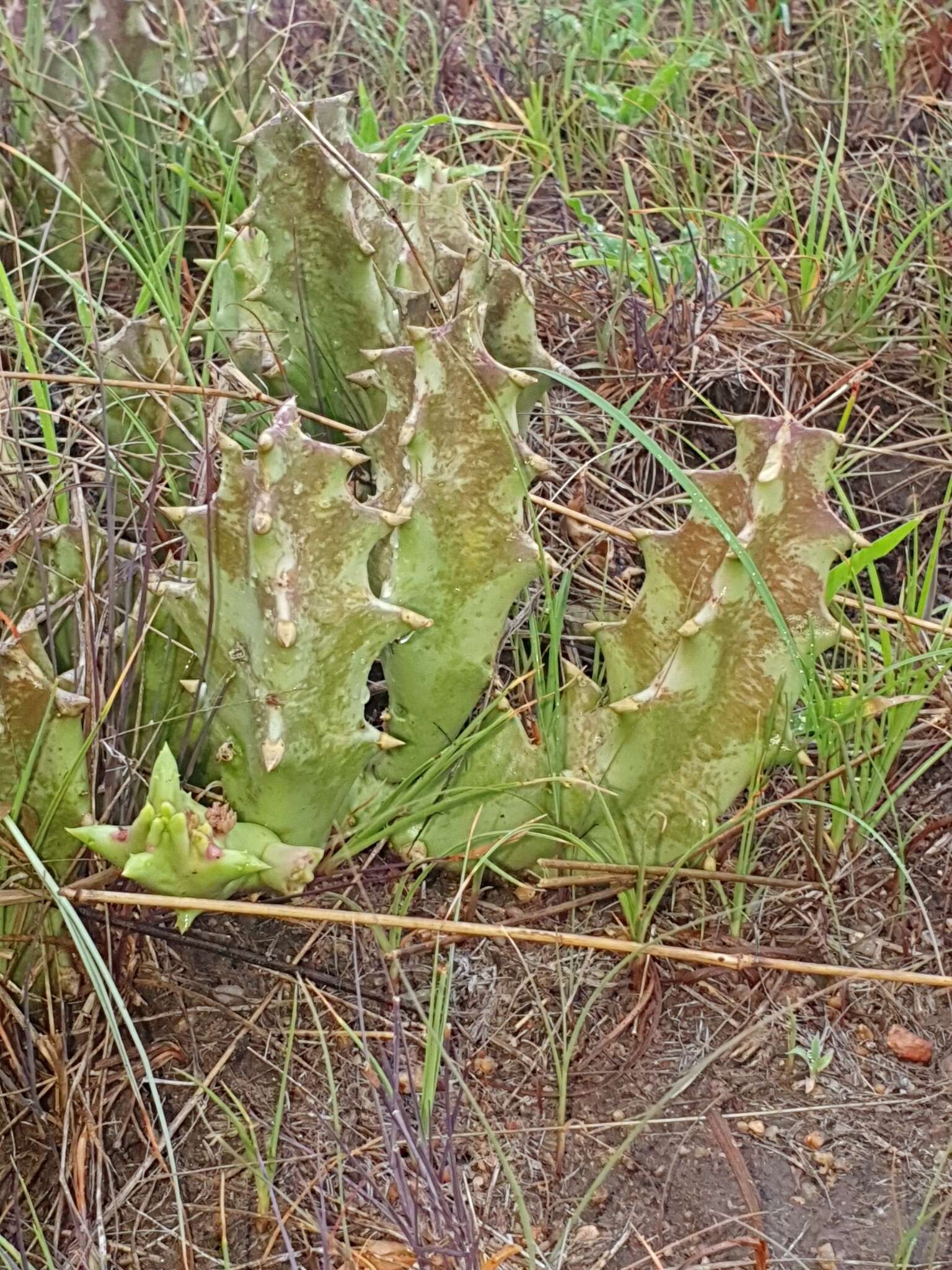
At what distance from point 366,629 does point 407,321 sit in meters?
0.49

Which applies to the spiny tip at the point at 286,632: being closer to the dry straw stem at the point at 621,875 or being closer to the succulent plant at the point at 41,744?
the succulent plant at the point at 41,744

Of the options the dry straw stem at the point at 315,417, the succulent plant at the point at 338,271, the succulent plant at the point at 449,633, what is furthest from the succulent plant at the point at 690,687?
the succulent plant at the point at 338,271

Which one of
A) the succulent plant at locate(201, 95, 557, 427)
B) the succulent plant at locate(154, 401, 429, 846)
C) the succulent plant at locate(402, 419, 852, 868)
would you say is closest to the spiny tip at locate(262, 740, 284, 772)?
the succulent plant at locate(154, 401, 429, 846)

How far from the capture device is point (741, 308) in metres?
2.01

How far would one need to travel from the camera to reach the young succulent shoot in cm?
109

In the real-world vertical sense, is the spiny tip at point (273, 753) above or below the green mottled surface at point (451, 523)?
below

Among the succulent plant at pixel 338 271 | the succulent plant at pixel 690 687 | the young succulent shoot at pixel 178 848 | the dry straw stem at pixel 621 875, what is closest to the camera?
the young succulent shoot at pixel 178 848

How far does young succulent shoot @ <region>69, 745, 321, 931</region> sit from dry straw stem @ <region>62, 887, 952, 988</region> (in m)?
0.02

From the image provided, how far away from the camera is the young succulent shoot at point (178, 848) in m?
1.09

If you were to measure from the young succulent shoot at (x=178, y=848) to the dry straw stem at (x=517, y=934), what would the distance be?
0.07ft

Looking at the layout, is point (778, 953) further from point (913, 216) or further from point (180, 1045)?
point (913, 216)

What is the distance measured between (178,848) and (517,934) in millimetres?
377

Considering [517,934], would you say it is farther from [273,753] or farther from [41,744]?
[41,744]

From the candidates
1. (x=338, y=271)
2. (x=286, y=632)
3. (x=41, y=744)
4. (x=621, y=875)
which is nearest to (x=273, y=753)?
(x=286, y=632)
